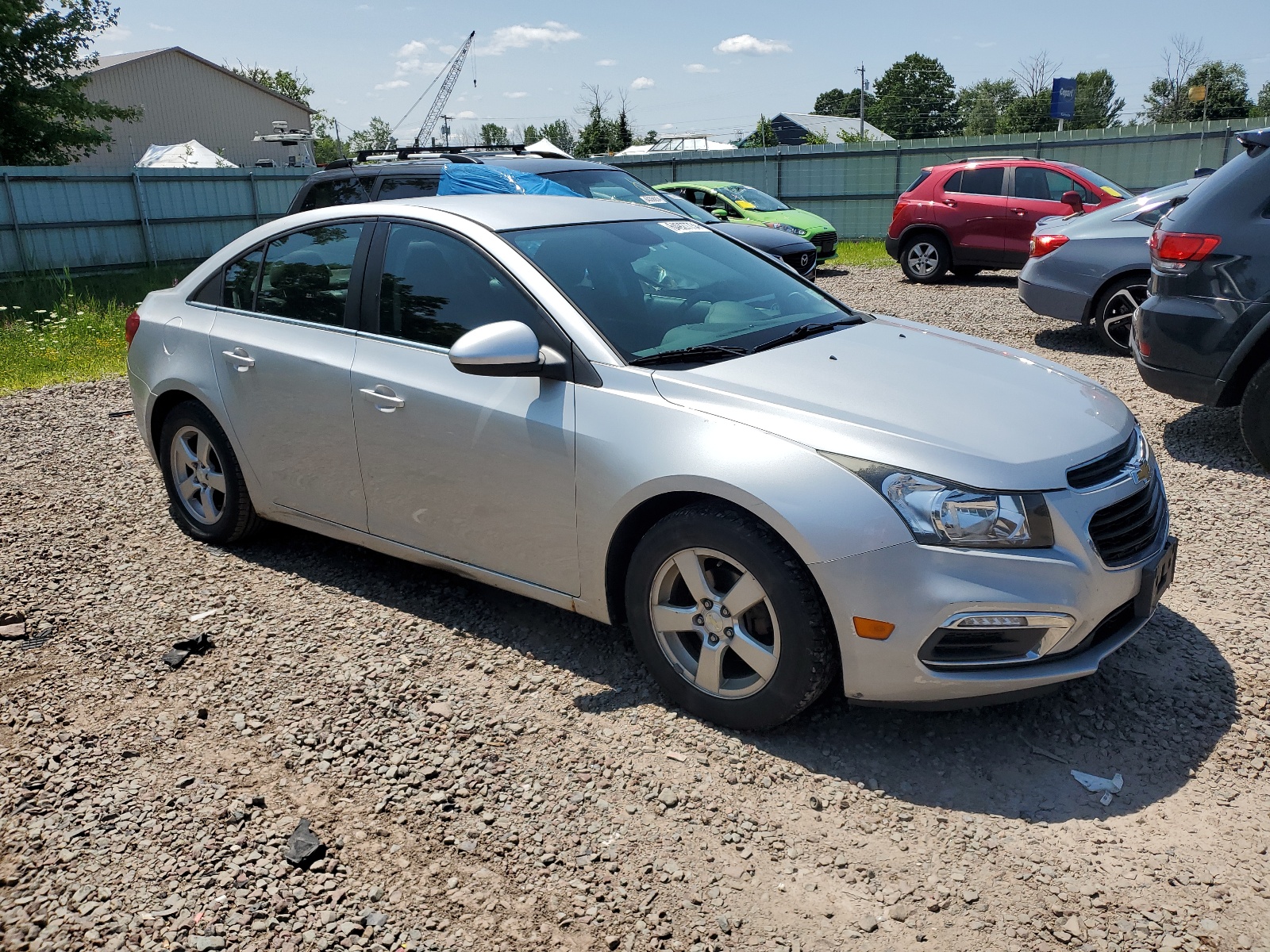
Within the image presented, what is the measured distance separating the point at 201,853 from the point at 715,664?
5.21 feet

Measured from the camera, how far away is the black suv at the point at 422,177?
8750 mm

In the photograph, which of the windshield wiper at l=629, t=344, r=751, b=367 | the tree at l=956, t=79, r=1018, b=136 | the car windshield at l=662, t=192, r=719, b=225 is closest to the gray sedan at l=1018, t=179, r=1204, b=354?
the car windshield at l=662, t=192, r=719, b=225

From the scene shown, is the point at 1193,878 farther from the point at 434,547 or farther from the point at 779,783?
the point at 434,547

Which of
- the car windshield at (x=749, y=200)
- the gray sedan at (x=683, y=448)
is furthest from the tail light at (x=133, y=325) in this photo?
the car windshield at (x=749, y=200)

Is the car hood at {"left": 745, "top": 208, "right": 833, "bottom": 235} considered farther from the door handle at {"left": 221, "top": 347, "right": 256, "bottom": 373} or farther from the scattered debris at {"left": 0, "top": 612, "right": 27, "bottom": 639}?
the scattered debris at {"left": 0, "top": 612, "right": 27, "bottom": 639}

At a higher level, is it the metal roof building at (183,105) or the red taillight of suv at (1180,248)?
the metal roof building at (183,105)

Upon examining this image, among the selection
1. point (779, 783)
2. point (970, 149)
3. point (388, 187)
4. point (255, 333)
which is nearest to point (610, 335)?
point (779, 783)

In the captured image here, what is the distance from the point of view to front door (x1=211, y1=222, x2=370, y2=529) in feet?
13.6

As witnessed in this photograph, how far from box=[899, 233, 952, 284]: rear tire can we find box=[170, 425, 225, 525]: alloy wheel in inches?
493

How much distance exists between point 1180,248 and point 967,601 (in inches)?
156

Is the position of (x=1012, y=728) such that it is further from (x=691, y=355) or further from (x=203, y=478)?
(x=203, y=478)

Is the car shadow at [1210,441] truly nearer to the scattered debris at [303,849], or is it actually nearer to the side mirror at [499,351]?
the side mirror at [499,351]

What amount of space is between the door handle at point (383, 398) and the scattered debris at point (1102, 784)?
266 cm

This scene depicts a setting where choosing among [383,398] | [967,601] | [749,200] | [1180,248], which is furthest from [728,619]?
[749,200]
